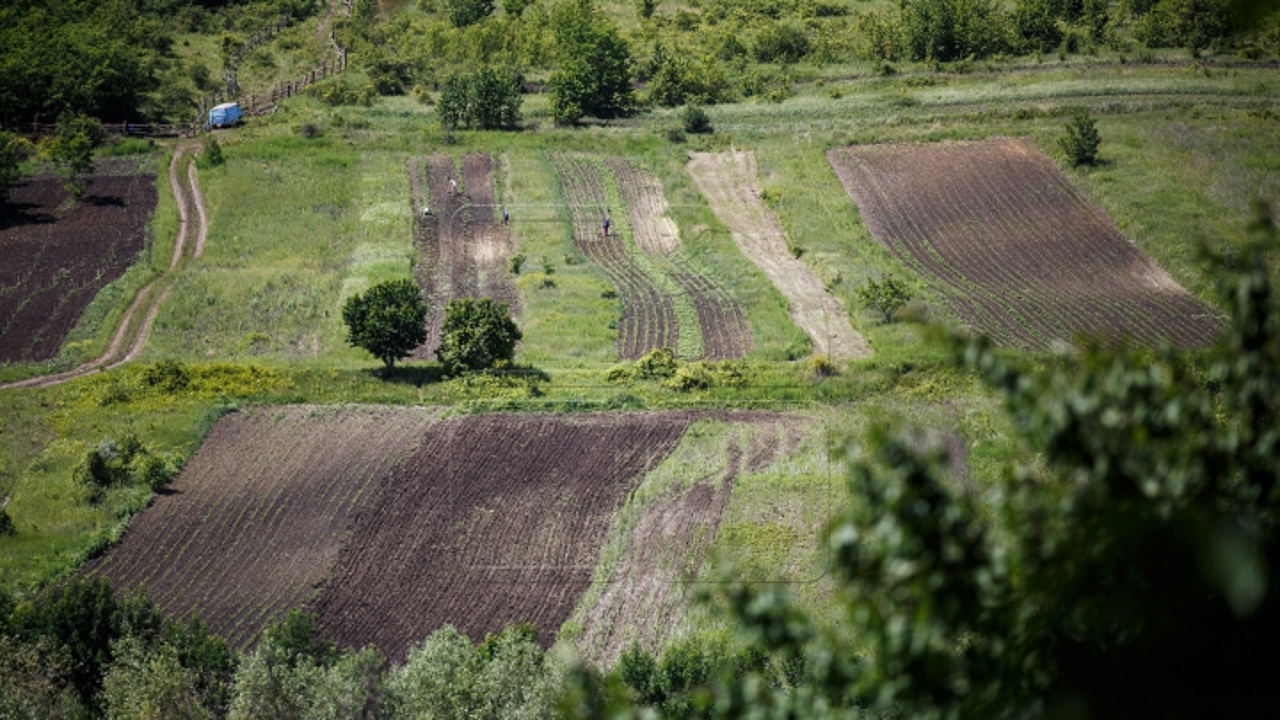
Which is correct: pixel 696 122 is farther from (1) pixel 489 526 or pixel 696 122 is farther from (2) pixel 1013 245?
(1) pixel 489 526

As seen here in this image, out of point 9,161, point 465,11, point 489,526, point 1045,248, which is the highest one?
point 465,11

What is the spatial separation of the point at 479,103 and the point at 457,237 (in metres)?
15.0

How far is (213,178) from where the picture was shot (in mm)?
66688

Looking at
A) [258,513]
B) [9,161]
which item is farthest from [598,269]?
[9,161]

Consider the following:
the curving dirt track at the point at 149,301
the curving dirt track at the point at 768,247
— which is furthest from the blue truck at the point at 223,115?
the curving dirt track at the point at 768,247

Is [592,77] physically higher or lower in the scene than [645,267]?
higher

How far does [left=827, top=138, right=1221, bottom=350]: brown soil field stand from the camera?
52.0 m

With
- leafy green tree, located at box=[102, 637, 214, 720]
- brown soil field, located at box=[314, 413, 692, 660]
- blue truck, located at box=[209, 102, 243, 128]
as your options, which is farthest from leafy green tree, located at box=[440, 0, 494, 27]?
leafy green tree, located at box=[102, 637, 214, 720]

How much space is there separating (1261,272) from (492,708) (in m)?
19.7

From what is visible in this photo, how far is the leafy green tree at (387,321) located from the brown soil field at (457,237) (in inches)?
86.9

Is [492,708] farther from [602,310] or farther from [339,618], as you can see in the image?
[602,310]

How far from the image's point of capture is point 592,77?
7712cm

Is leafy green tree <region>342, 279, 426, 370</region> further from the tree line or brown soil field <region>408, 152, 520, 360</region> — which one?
the tree line

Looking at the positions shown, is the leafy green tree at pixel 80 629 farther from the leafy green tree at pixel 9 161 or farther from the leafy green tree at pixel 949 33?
the leafy green tree at pixel 949 33
